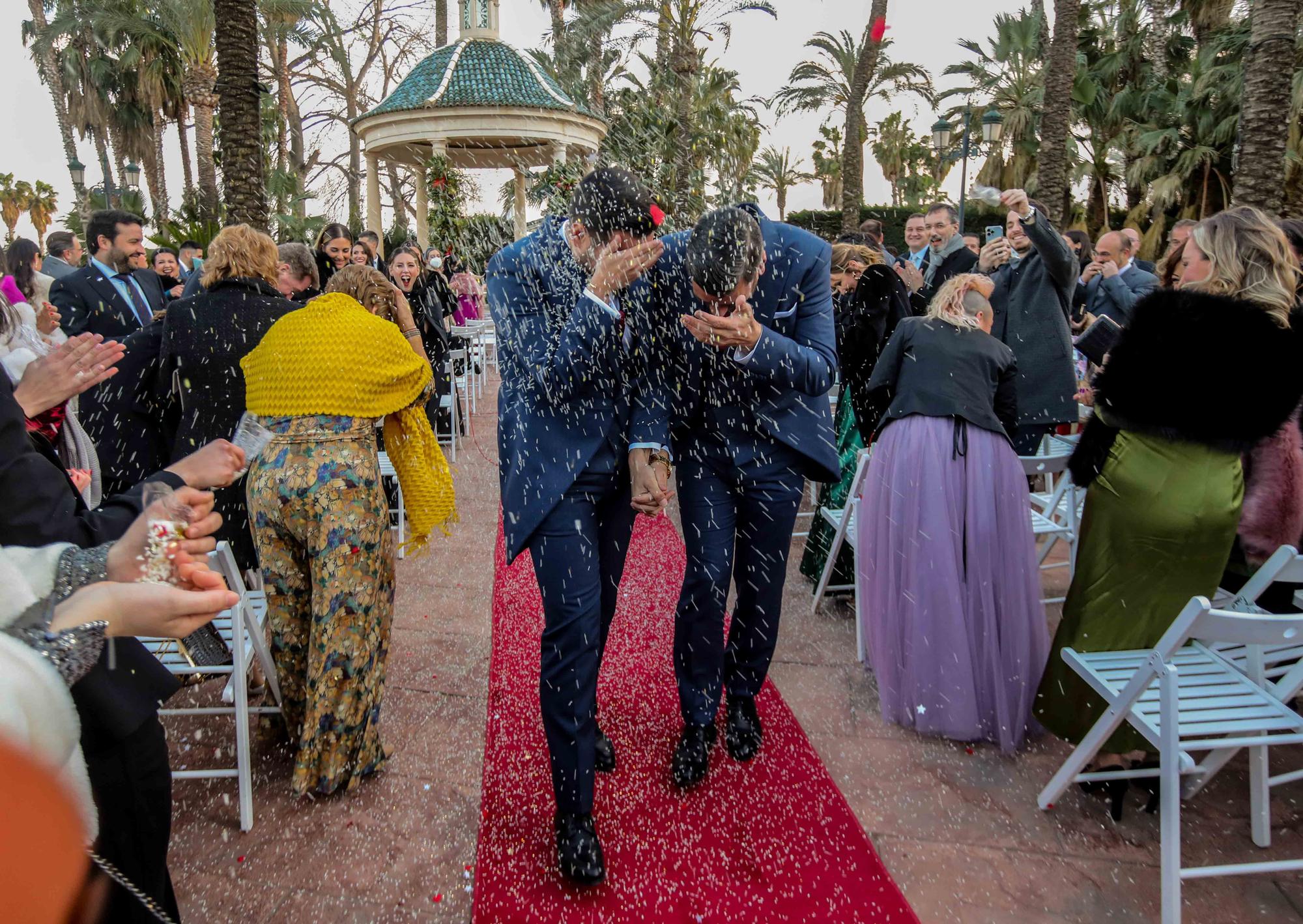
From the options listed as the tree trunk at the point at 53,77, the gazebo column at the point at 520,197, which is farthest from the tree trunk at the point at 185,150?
the gazebo column at the point at 520,197

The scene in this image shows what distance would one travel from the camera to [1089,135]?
1126 inches

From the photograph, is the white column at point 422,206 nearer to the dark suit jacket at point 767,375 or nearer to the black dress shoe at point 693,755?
the dark suit jacket at point 767,375

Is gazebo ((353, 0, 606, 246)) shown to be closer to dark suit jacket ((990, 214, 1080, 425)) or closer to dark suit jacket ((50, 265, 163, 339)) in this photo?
dark suit jacket ((50, 265, 163, 339))

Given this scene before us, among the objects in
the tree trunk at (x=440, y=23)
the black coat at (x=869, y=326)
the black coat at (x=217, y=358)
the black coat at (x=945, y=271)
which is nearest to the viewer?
the black coat at (x=217, y=358)

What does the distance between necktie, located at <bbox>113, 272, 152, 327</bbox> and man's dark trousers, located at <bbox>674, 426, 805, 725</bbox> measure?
16.0 ft

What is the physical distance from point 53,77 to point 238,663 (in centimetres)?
4025

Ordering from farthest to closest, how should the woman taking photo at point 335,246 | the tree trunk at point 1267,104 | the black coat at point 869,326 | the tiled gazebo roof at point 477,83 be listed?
1. the tiled gazebo roof at point 477,83
2. the tree trunk at point 1267,104
3. the woman taking photo at point 335,246
4. the black coat at point 869,326

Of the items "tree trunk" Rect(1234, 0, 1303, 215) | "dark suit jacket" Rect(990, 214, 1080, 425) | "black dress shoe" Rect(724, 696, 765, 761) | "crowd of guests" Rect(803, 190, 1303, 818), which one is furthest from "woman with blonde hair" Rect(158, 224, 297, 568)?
"tree trunk" Rect(1234, 0, 1303, 215)

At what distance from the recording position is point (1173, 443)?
119 inches

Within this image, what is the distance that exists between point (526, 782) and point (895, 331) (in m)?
2.51

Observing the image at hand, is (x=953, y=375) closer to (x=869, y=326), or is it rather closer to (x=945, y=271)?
(x=869, y=326)

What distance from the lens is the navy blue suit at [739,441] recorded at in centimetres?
299

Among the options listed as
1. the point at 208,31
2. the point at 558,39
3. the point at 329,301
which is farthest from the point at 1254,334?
the point at 558,39

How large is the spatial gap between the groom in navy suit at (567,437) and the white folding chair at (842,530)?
1927 mm
